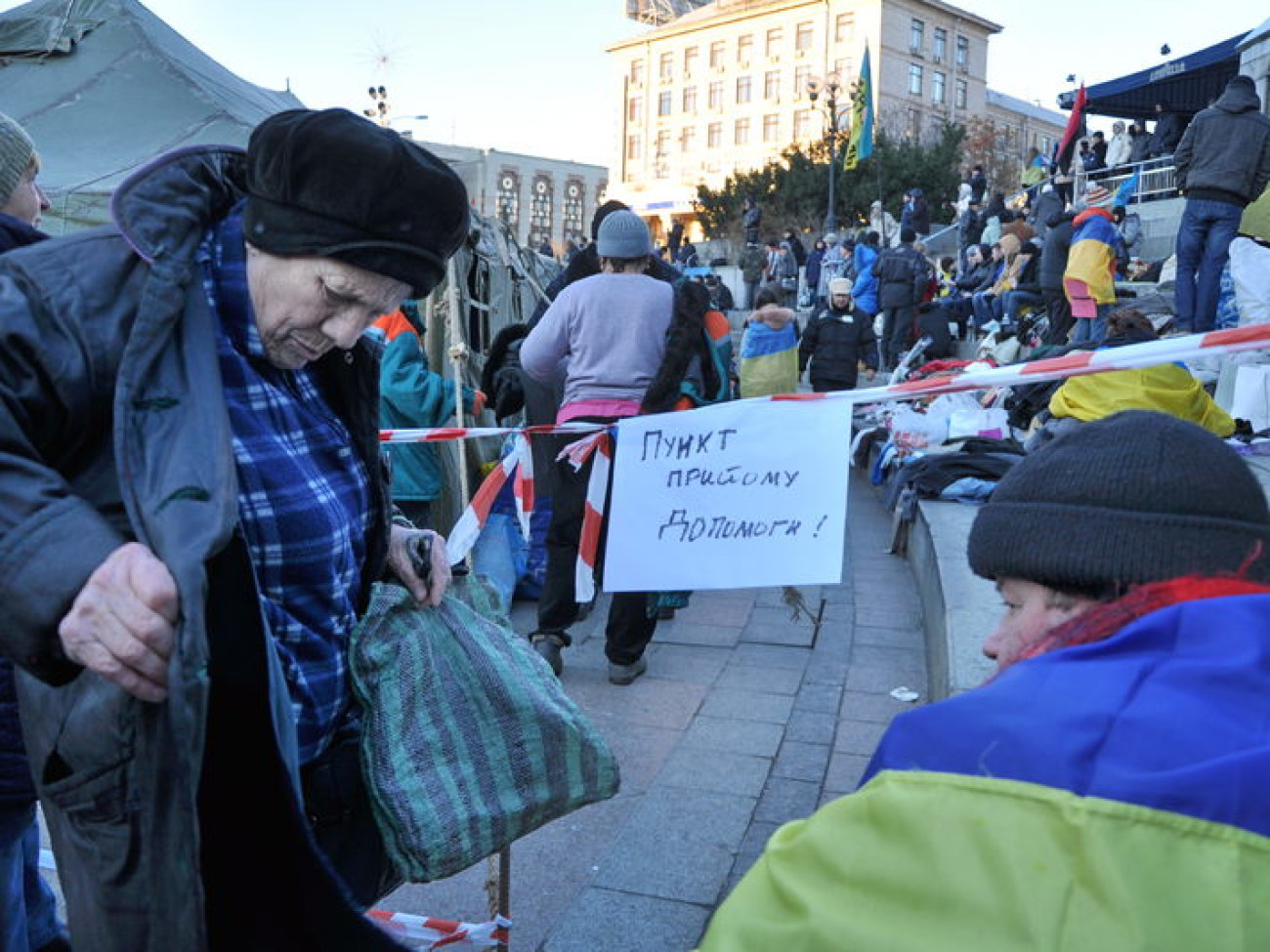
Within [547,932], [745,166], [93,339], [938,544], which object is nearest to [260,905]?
[93,339]

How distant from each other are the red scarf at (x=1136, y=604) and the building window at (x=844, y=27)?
266 feet

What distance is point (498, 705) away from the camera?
1994 mm

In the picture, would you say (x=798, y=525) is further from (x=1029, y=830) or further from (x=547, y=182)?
(x=547, y=182)

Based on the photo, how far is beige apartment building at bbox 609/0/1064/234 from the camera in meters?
75.6

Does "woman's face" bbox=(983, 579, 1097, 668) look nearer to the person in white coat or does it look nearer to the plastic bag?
the plastic bag

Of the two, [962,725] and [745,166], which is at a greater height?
[745,166]

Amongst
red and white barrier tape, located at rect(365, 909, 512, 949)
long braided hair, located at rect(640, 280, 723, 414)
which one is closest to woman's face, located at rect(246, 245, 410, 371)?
red and white barrier tape, located at rect(365, 909, 512, 949)

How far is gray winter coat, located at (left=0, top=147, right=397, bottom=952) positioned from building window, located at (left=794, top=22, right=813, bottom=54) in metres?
82.1

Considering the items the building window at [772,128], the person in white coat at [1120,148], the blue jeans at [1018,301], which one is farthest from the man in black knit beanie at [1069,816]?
the building window at [772,128]

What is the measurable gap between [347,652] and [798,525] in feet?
8.57

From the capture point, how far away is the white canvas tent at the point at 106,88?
32.0 feet

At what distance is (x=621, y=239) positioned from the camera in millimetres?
4992

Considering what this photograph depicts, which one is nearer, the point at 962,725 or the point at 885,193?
the point at 962,725

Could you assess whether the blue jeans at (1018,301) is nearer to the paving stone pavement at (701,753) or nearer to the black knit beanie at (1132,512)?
the paving stone pavement at (701,753)
